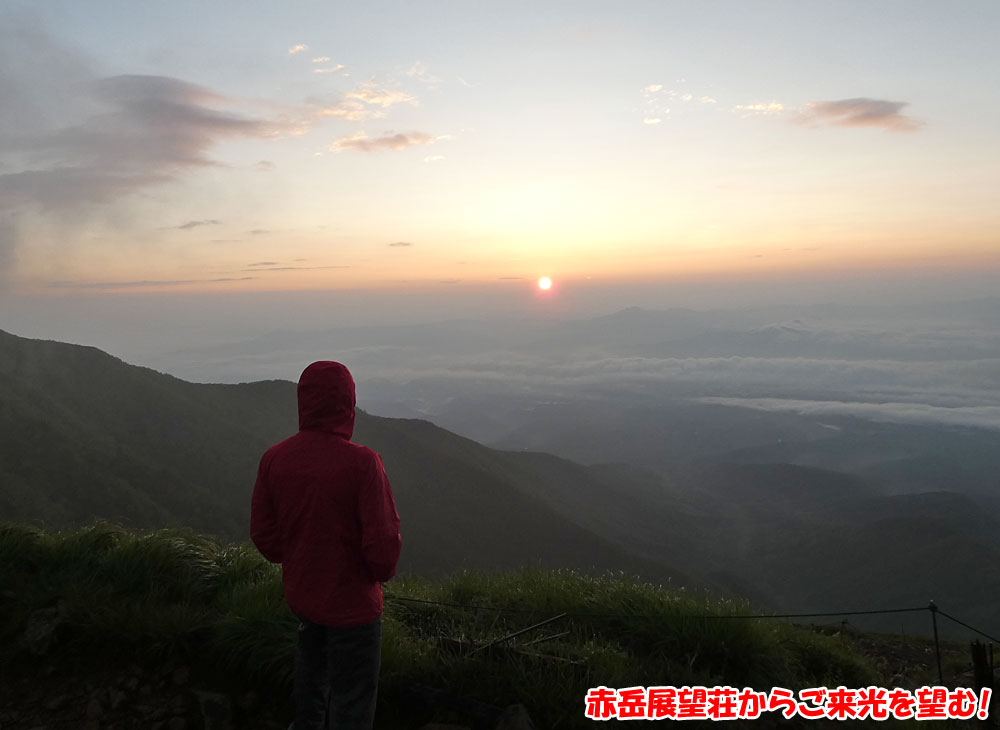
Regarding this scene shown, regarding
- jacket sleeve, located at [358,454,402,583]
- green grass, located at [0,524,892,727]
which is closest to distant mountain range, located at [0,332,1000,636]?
green grass, located at [0,524,892,727]

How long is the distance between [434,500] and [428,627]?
93.1 meters

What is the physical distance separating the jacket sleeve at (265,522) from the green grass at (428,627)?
1.40 meters

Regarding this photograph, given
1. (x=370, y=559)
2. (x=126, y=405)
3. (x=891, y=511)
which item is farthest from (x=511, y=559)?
(x=891, y=511)

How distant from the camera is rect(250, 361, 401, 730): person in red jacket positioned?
10.6 feet

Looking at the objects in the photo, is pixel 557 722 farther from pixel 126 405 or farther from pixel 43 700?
pixel 126 405

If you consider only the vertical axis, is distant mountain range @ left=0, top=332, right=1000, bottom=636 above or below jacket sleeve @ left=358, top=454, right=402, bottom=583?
below

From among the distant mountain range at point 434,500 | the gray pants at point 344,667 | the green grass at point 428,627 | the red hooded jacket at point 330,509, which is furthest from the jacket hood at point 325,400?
the distant mountain range at point 434,500

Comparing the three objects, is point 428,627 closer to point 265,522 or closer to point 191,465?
point 265,522

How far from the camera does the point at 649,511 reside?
177 metres

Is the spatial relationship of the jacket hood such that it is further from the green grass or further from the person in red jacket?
the green grass

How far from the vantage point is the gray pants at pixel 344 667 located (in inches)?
132

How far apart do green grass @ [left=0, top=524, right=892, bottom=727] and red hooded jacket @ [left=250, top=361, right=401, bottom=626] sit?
146 cm

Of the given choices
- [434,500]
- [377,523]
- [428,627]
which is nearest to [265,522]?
[377,523]

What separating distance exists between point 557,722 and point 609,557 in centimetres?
10116
